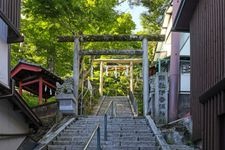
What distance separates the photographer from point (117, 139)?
15.2 m

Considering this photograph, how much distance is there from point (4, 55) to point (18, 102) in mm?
1409

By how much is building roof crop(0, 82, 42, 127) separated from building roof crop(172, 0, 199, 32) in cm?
562

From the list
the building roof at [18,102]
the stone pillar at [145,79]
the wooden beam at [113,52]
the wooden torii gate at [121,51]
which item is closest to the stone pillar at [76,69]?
the wooden torii gate at [121,51]

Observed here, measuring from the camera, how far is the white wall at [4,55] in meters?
12.7

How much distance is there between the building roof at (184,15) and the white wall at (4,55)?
535 centimetres

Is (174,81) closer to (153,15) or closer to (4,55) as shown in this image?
(4,55)

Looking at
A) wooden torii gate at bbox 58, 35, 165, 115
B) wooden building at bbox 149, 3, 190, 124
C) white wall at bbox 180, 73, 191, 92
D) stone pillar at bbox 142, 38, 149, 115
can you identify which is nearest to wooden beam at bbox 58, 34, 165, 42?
wooden torii gate at bbox 58, 35, 165, 115

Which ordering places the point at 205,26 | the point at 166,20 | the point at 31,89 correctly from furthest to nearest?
the point at 166,20
the point at 31,89
the point at 205,26

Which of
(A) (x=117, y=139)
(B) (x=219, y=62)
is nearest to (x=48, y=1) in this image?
(A) (x=117, y=139)

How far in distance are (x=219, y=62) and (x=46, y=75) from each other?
13.7 m

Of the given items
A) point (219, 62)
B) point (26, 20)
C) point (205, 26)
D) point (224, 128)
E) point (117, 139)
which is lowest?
point (117, 139)

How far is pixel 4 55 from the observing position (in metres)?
13.1

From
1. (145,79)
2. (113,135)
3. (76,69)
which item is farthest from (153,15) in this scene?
(113,135)

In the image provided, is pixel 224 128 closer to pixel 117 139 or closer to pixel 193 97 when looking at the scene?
pixel 193 97
